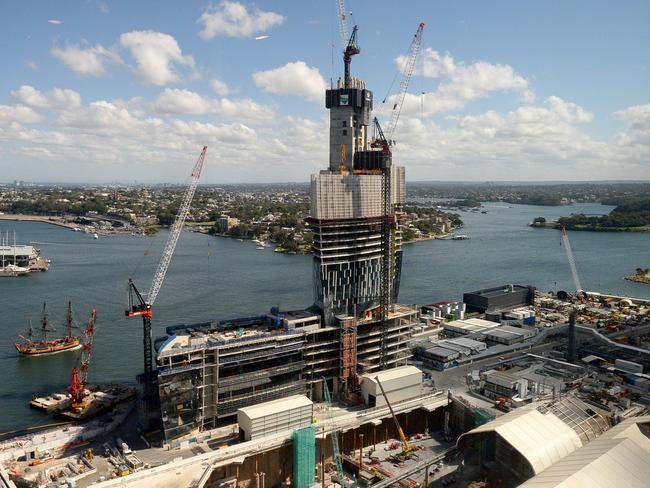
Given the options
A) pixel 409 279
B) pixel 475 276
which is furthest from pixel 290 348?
pixel 475 276

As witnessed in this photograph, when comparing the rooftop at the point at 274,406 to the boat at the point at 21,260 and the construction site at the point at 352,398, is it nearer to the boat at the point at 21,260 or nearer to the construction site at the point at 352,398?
the construction site at the point at 352,398

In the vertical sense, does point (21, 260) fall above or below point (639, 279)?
above

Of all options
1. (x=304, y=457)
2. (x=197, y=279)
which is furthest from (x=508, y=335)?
(x=197, y=279)

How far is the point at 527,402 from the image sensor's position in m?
27.9

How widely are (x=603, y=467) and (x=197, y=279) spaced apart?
4819cm

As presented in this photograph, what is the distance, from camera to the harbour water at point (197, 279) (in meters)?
36.3

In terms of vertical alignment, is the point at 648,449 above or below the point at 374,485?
above

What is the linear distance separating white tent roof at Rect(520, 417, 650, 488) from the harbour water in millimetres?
24143

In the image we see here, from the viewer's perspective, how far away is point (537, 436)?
21.3 m

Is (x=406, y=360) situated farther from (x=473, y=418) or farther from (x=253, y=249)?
(x=253, y=249)

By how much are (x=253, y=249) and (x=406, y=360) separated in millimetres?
55393

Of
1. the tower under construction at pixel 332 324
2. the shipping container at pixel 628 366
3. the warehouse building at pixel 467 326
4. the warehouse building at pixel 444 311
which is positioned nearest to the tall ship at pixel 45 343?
the tower under construction at pixel 332 324

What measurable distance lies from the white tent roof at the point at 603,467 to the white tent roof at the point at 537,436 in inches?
40.1

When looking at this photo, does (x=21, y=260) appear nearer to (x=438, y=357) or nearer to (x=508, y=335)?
(x=438, y=357)
